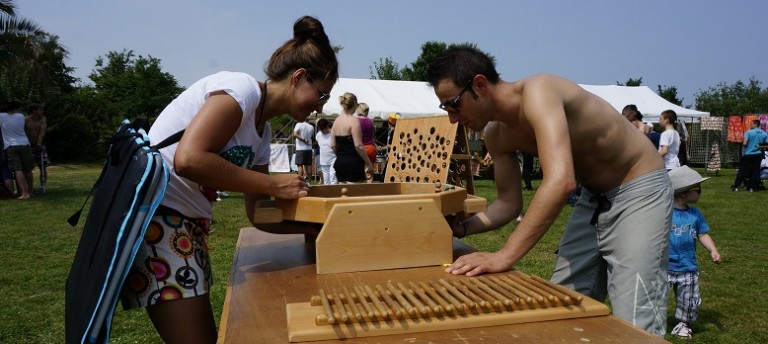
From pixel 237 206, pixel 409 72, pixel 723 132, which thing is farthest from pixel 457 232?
pixel 409 72

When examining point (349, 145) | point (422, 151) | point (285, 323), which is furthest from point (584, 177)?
point (349, 145)

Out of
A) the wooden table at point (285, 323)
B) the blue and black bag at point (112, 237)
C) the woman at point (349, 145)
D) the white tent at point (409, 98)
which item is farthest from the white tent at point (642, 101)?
the blue and black bag at point (112, 237)

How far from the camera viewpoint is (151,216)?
1.53 m

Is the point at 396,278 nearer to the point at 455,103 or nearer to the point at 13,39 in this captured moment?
the point at 455,103

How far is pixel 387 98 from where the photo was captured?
15.7 metres

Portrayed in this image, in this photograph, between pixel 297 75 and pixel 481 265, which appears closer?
pixel 481 265

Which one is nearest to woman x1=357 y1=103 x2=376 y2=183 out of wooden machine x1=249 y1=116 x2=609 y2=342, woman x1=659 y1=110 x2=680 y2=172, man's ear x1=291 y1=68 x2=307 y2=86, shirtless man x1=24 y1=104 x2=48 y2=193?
woman x1=659 y1=110 x2=680 y2=172

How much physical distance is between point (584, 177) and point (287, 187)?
1181 mm

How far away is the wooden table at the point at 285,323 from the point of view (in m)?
1.19

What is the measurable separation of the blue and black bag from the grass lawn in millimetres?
1964

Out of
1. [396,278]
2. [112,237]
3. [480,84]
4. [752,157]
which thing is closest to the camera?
[112,237]

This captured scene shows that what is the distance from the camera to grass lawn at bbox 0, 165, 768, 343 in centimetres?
357

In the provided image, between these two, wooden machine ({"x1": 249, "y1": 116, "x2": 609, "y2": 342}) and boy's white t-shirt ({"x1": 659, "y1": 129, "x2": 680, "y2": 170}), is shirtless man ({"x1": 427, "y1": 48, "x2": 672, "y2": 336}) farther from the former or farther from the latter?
boy's white t-shirt ({"x1": 659, "y1": 129, "x2": 680, "y2": 170})

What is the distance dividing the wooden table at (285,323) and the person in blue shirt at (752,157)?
12433mm
